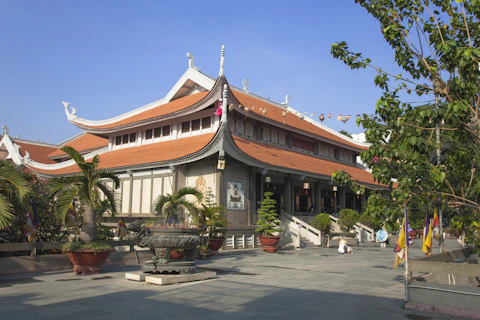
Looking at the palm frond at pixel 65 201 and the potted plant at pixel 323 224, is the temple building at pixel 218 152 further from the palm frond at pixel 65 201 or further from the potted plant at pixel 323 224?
the palm frond at pixel 65 201

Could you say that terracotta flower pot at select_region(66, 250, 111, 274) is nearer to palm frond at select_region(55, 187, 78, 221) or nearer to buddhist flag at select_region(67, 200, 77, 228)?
palm frond at select_region(55, 187, 78, 221)

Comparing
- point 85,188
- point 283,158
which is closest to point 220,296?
point 85,188

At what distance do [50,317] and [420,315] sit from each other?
217 inches

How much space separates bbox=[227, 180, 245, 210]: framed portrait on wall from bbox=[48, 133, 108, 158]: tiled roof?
15.3m

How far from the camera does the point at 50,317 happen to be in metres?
5.97

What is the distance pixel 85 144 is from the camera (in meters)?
34.3

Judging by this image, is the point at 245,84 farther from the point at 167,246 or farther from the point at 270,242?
the point at 167,246

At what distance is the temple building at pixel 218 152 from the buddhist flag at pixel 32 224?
8.26 meters

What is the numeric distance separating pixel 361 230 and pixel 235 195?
31.8 feet

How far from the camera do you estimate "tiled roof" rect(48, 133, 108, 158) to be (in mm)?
32062

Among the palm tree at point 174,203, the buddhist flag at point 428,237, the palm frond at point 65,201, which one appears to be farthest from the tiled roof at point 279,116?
the buddhist flag at point 428,237

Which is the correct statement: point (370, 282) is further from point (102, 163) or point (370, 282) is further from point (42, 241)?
point (102, 163)

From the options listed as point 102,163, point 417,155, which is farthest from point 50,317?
point 102,163

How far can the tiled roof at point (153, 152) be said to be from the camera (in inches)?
791
